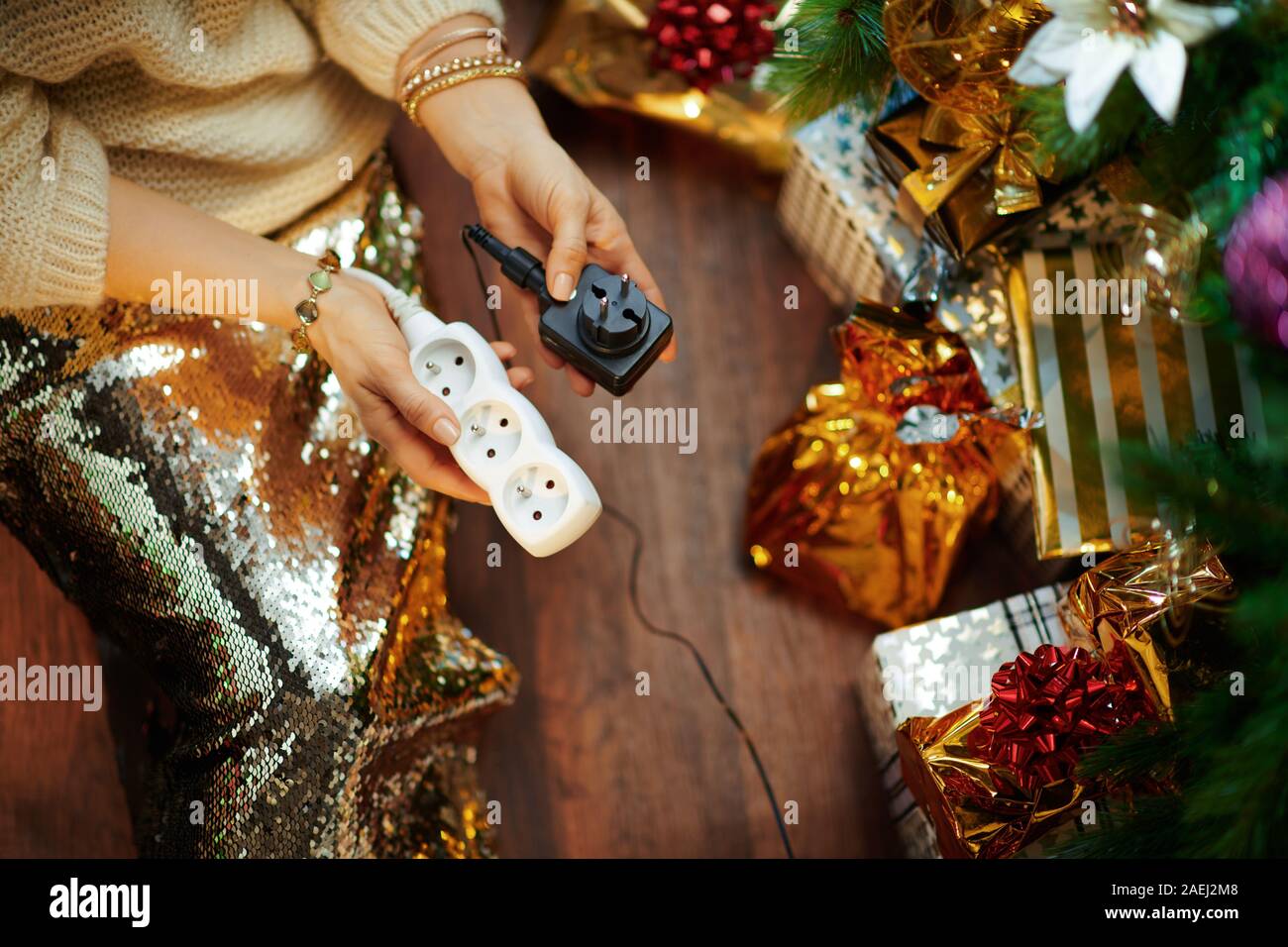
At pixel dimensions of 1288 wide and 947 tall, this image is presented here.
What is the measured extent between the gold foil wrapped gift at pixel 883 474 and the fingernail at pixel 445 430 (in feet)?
1.31

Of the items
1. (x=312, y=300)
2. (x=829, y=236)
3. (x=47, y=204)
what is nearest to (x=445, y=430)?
(x=312, y=300)

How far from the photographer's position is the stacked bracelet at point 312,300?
745 mm

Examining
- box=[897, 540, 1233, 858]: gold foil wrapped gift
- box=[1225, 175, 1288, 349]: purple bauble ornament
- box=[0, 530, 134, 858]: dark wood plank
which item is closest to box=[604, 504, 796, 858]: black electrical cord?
box=[897, 540, 1233, 858]: gold foil wrapped gift

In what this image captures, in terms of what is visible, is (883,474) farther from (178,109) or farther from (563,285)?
(178,109)

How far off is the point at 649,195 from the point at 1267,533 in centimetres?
88

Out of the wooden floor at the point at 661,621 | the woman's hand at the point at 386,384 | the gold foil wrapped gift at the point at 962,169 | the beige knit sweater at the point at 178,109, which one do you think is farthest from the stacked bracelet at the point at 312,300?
the gold foil wrapped gift at the point at 962,169

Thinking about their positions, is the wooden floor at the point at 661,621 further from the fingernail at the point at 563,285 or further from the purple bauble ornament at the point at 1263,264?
the purple bauble ornament at the point at 1263,264

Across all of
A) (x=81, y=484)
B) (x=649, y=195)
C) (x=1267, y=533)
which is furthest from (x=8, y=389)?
(x=1267, y=533)

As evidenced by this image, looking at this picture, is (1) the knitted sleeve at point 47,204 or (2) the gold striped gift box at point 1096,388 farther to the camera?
(2) the gold striped gift box at point 1096,388

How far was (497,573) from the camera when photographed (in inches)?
42.8

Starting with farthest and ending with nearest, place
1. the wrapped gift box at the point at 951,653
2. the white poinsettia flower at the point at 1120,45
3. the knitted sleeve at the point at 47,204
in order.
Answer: the wrapped gift box at the point at 951,653 → the knitted sleeve at the point at 47,204 → the white poinsettia flower at the point at 1120,45

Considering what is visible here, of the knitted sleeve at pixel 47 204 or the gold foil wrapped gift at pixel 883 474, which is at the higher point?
the knitted sleeve at pixel 47 204

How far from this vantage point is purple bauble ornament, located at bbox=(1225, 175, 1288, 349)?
0.48 metres

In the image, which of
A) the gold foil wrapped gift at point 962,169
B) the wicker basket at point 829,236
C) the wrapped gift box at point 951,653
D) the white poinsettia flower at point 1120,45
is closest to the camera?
the white poinsettia flower at point 1120,45
